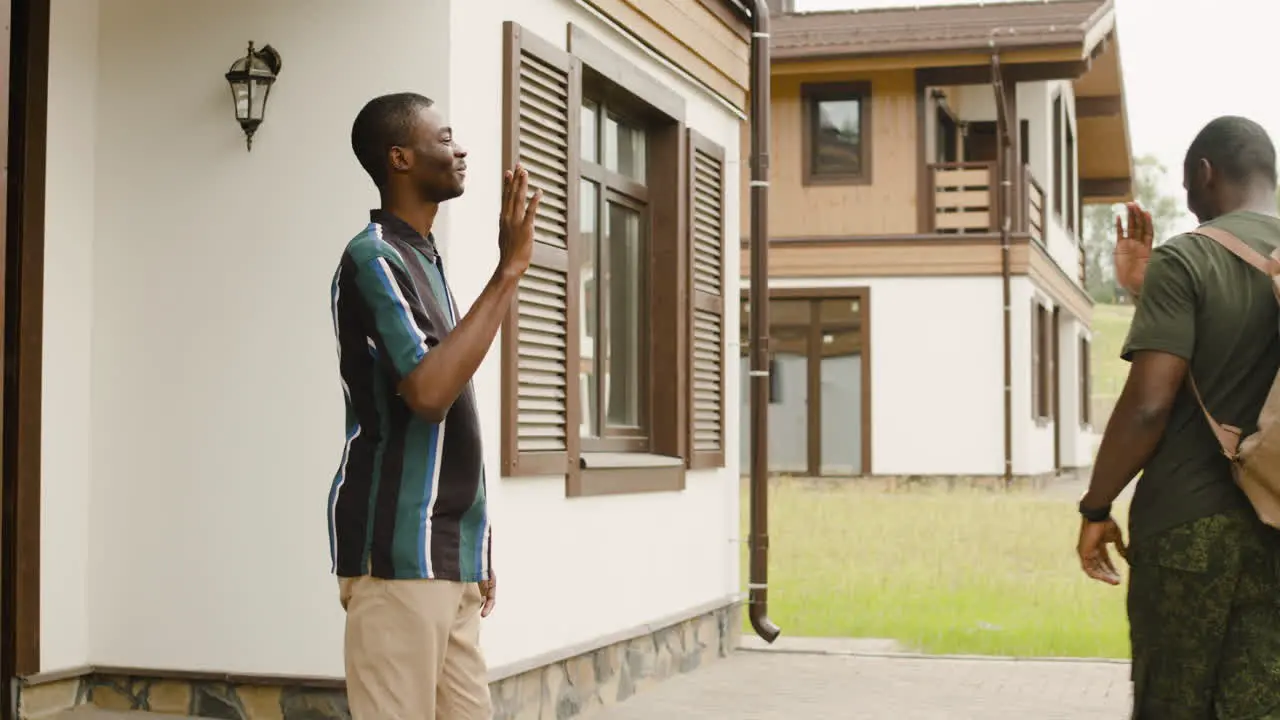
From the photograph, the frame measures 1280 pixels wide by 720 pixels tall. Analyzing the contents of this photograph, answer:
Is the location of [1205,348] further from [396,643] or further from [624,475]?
[624,475]

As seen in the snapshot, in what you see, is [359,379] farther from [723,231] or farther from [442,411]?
[723,231]

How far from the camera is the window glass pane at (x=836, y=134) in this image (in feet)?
81.5

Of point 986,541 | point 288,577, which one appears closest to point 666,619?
point 288,577

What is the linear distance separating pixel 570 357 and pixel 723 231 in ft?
8.16

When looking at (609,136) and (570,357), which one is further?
(609,136)

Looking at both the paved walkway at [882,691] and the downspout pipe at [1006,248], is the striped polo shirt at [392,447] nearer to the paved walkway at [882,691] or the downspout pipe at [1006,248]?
the paved walkway at [882,691]

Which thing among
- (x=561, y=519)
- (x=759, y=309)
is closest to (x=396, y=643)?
(x=561, y=519)

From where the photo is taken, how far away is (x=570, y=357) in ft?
24.3

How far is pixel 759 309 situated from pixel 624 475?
254 centimetres

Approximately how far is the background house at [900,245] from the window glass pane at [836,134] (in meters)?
0.02

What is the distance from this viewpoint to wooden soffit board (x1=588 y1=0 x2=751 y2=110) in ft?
27.2

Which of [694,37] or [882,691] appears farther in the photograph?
[694,37]

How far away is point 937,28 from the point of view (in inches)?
934

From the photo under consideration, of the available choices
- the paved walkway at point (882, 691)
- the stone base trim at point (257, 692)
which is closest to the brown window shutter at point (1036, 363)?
the paved walkway at point (882, 691)
